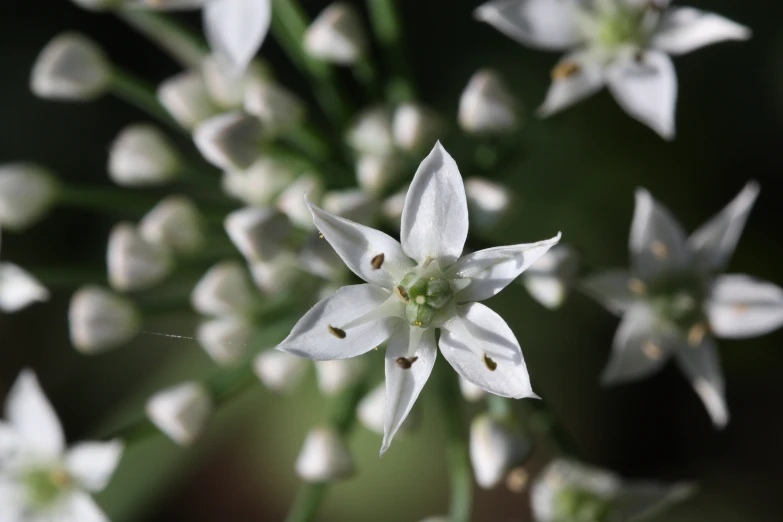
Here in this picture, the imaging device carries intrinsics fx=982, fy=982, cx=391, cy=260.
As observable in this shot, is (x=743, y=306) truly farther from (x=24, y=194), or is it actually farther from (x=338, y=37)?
(x=24, y=194)

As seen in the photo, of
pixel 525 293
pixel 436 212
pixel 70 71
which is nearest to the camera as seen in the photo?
pixel 436 212

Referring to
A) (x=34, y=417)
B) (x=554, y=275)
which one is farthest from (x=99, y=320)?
(x=554, y=275)

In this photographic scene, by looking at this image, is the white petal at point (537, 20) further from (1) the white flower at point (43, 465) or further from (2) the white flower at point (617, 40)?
(1) the white flower at point (43, 465)

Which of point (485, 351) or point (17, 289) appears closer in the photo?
point (485, 351)

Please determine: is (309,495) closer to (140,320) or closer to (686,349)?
(140,320)

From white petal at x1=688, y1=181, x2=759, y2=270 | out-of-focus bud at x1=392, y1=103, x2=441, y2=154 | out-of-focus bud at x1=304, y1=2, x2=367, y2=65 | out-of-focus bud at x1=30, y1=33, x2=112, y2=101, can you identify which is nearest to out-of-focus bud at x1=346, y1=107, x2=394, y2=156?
out-of-focus bud at x1=392, y1=103, x2=441, y2=154

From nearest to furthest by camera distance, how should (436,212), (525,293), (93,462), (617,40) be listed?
(436,212) < (93,462) < (617,40) < (525,293)

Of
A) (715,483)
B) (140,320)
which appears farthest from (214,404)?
(715,483)
